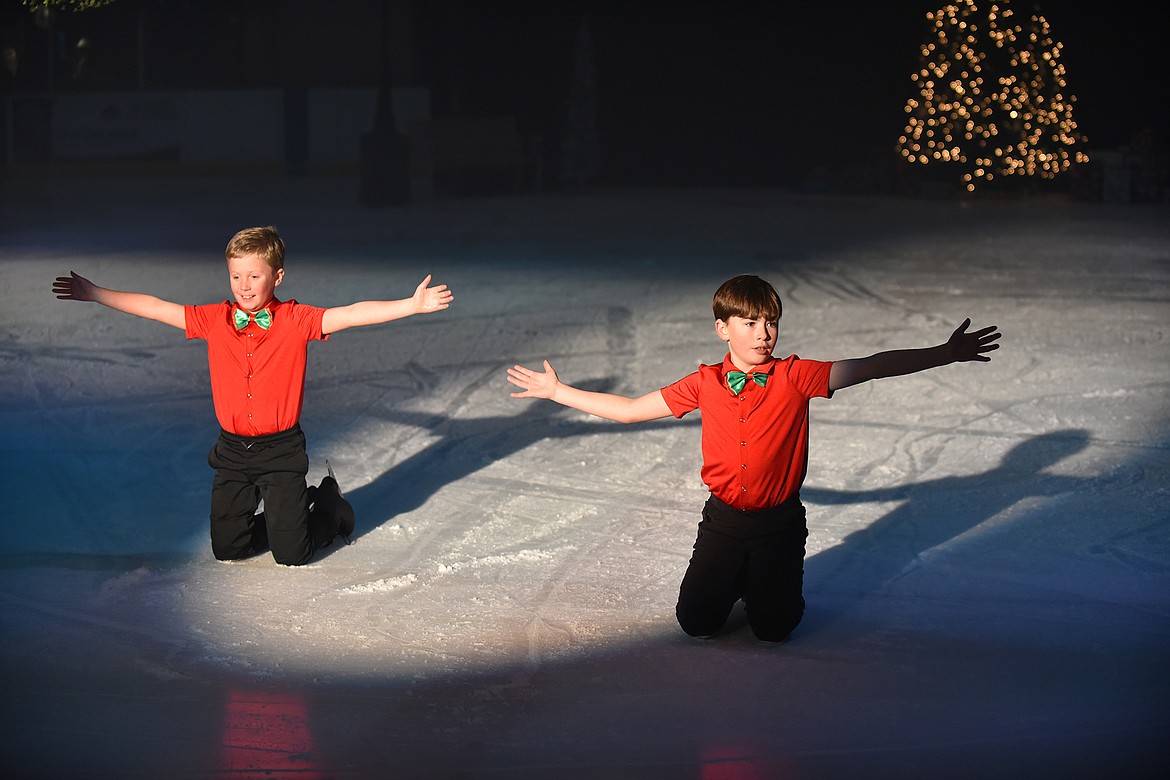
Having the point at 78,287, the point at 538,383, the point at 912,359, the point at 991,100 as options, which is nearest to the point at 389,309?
the point at 538,383

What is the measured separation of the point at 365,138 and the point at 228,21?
22.5 ft

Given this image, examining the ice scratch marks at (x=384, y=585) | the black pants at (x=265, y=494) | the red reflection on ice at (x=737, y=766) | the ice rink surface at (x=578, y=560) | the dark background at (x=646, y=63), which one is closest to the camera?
the red reflection on ice at (x=737, y=766)

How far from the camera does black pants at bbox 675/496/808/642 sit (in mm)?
3254

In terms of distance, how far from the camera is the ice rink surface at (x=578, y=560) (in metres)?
2.78

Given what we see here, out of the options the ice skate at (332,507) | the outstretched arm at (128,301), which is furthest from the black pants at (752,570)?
the outstretched arm at (128,301)

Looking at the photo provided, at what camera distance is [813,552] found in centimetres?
405

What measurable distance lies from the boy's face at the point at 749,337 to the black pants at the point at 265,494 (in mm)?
1396

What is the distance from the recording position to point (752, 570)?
3270 millimetres

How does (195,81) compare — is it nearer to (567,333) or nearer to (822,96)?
(822,96)

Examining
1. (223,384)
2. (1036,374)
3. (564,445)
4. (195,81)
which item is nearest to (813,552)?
(564,445)

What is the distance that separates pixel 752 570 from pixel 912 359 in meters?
0.66

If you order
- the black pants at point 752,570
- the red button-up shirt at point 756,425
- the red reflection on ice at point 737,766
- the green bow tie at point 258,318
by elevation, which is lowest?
the red reflection on ice at point 737,766

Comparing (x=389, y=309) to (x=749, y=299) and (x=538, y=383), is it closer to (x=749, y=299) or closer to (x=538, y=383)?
(x=538, y=383)

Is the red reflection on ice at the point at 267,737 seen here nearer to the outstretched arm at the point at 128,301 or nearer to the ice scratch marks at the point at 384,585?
the ice scratch marks at the point at 384,585
